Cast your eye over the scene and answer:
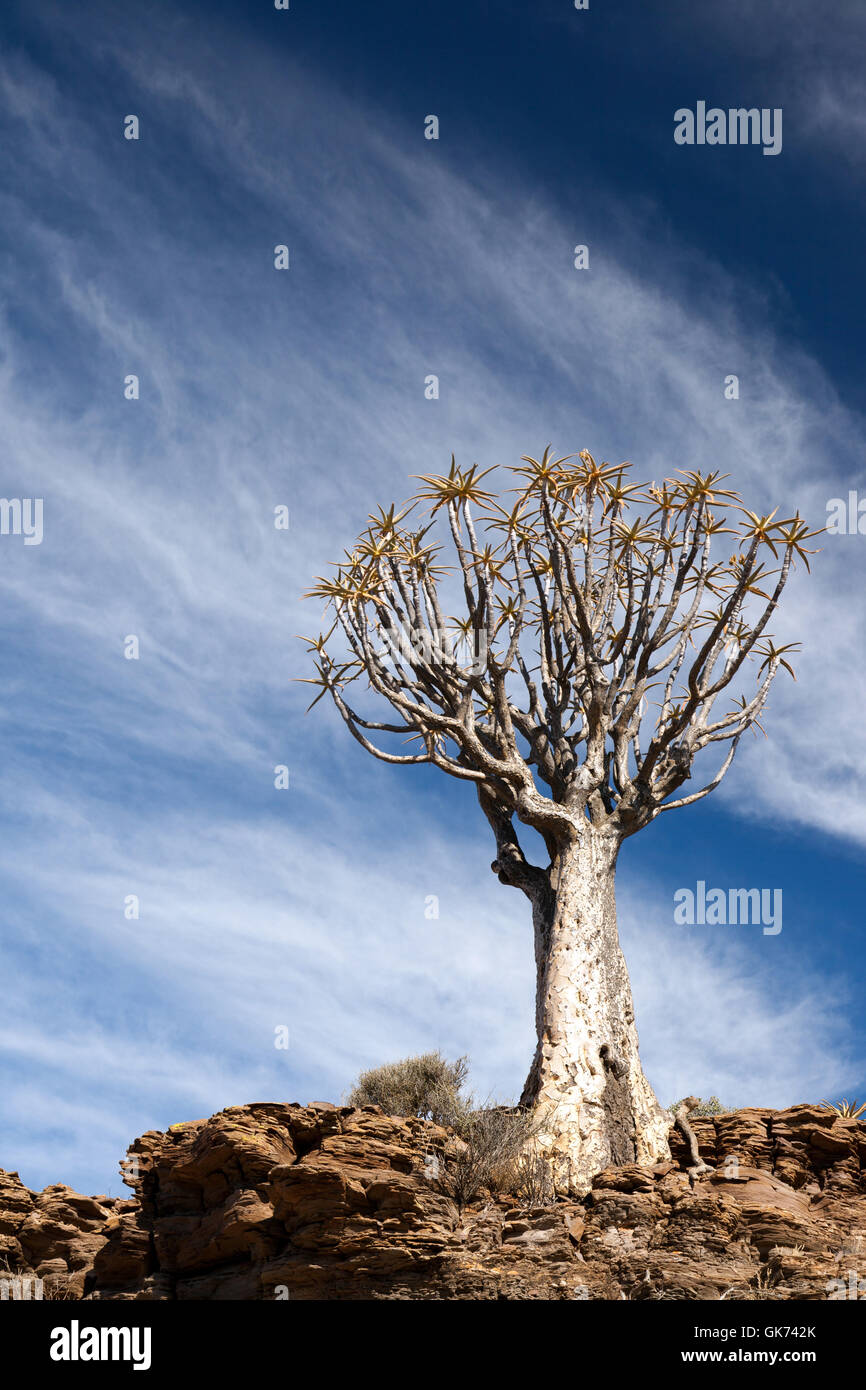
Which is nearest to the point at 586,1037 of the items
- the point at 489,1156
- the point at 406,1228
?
the point at 489,1156

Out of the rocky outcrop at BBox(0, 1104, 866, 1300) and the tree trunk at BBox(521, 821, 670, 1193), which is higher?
the tree trunk at BBox(521, 821, 670, 1193)

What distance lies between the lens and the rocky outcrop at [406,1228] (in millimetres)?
7590

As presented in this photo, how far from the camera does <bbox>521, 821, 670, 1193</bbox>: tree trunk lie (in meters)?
9.70

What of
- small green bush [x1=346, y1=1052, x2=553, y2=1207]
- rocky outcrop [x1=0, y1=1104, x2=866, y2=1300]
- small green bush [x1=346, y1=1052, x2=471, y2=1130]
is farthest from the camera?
small green bush [x1=346, y1=1052, x2=471, y2=1130]

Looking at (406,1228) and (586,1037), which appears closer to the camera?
(406,1228)

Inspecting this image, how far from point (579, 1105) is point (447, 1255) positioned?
2567 millimetres

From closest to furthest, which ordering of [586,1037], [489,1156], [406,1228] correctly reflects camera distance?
[406,1228], [489,1156], [586,1037]

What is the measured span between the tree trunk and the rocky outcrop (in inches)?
18.9

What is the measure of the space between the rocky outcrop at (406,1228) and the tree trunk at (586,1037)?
0.48m

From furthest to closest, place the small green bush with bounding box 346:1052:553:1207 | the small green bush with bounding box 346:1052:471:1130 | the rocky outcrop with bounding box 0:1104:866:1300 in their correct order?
the small green bush with bounding box 346:1052:471:1130 < the small green bush with bounding box 346:1052:553:1207 < the rocky outcrop with bounding box 0:1104:866:1300

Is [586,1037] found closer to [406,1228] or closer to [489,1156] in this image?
[489,1156]

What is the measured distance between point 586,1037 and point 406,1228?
122 inches

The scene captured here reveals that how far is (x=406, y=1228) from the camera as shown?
7660 millimetres
